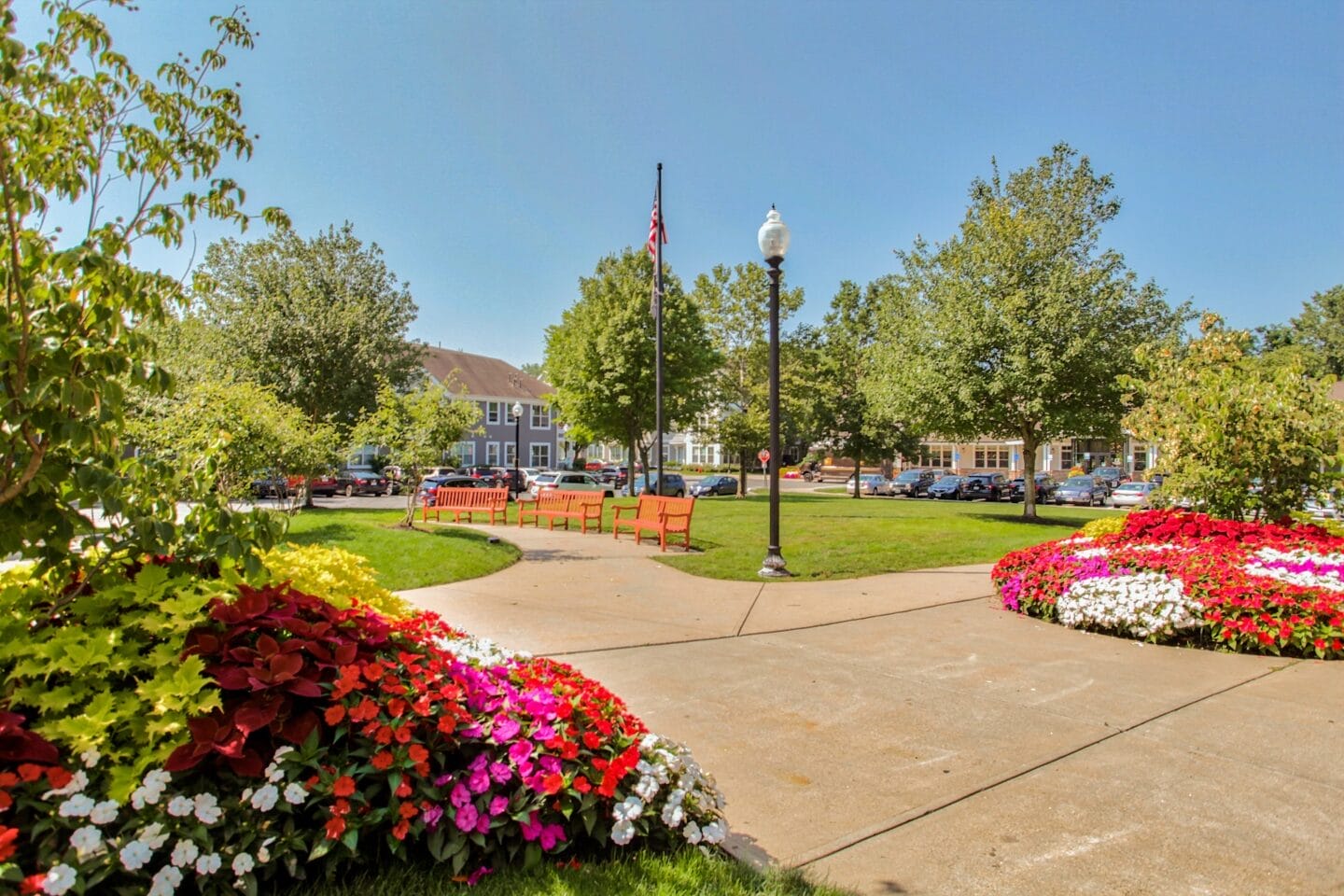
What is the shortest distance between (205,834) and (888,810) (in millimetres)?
2726

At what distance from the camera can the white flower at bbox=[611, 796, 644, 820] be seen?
264 centimetres

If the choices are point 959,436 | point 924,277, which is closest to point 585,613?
point 959,436

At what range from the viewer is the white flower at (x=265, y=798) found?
7.51ft

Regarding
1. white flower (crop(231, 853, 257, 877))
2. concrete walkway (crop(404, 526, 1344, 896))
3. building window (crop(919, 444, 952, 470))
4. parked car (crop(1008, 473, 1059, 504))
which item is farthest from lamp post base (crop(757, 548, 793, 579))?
building window (crop(919, 444, 952, 470))

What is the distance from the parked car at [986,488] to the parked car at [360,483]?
32.3 metres

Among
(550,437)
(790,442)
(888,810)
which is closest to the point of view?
(888,810)

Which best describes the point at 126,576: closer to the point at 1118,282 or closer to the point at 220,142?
the point at 220,142

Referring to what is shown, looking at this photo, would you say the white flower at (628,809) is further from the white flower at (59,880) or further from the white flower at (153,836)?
the white flower at (59,880)

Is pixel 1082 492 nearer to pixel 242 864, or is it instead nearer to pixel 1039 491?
pixel 1039 491

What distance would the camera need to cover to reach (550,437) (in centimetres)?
6631

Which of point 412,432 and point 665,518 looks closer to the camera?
point 665,518

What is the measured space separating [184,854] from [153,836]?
106 millimetres

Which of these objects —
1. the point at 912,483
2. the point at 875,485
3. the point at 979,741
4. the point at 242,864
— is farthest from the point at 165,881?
the point at 875,485

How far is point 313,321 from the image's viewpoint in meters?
26.5
